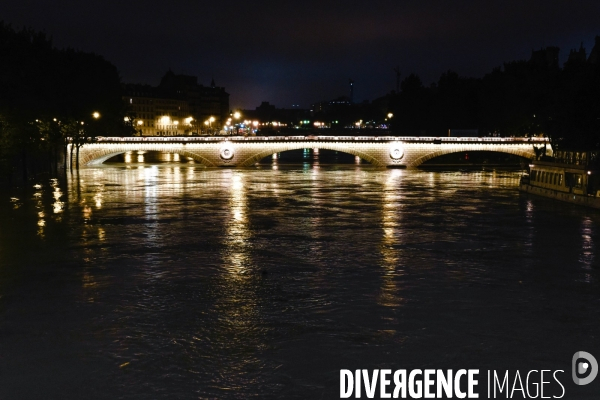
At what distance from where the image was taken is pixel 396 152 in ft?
337

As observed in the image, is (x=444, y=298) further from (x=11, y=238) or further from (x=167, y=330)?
(x=11, y=238)

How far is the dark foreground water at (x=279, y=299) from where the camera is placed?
45.1 feet

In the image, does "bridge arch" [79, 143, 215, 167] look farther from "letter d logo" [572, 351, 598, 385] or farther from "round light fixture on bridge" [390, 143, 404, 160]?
"letter d logo" [572, 351, 598, 385]

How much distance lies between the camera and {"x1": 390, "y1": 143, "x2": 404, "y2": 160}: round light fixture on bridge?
4028 inches

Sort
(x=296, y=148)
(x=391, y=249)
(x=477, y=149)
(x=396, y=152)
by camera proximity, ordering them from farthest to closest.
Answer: (x=396, y=152) → (x=296, y=148) → (x=477, y=149) → (x=391, y=249)

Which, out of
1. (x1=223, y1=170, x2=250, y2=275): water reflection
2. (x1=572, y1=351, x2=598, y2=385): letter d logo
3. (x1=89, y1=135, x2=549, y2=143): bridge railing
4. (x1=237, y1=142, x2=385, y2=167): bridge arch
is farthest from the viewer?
(x1=237, y1=142, x2=385, y2=167): bridge arch

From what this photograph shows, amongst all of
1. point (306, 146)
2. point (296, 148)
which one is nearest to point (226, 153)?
point (296, 148)

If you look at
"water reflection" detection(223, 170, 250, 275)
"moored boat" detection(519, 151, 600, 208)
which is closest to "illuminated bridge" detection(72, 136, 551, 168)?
"moored boat" detection(519, 151, 600, 208)

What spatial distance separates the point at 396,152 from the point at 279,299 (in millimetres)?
85092

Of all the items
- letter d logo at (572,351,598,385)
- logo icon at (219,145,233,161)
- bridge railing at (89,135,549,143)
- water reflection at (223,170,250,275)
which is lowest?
water reflection at (223,170,250,275)

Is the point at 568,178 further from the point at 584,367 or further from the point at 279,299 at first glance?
the point at 584,367

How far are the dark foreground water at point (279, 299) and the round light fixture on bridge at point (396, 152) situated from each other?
62.1 meters

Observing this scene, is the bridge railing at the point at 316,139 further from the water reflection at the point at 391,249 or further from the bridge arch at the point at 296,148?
the water reflection at the point at 391,249

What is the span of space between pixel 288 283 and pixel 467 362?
8202 millimetres
